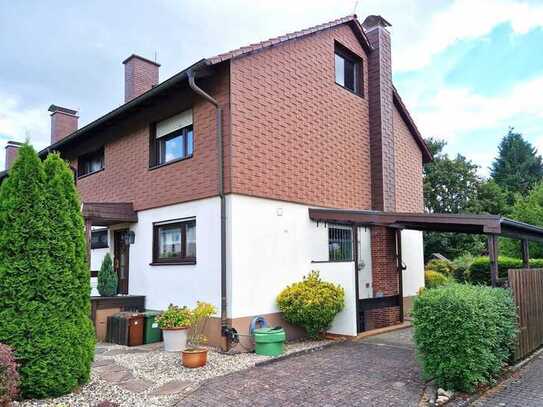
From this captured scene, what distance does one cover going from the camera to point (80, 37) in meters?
14.3

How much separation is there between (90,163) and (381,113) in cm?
984

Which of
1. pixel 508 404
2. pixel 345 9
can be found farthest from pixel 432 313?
pixel 345 9

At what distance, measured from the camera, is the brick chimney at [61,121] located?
19.7m

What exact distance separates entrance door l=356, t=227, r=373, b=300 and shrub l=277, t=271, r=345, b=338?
228 cm

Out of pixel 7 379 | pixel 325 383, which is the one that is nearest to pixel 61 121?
pixel 7 379

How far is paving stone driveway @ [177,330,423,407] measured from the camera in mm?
5863

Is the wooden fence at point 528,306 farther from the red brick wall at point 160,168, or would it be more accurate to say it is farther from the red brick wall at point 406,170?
the red brick wall at point 160,168

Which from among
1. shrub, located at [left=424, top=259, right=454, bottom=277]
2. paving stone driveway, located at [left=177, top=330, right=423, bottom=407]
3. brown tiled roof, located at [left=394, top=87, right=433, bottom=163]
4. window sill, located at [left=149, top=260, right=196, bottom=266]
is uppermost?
brown tiled roof, located at [left=394, top=87, right=433, bottom=163]

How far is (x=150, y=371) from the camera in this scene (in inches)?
290

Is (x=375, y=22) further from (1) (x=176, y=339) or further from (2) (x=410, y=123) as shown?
(1) (x=176, y=339)

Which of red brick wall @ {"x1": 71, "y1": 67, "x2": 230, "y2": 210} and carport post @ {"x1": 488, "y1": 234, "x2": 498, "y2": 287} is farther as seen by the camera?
red brick wall @ {"x1": 71, "y1": 67, "x2": 230, "y2": 210}

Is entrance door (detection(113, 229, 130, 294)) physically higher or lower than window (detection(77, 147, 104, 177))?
lower

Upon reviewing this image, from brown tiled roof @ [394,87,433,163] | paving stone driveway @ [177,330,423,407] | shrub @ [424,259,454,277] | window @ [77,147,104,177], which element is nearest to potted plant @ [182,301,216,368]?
paving stone driveway @ [177,330,423,407]

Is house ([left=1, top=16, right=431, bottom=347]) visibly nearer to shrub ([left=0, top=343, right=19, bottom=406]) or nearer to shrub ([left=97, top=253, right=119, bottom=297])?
shrub ([left=97, top=253, right=119, bottom=297])
